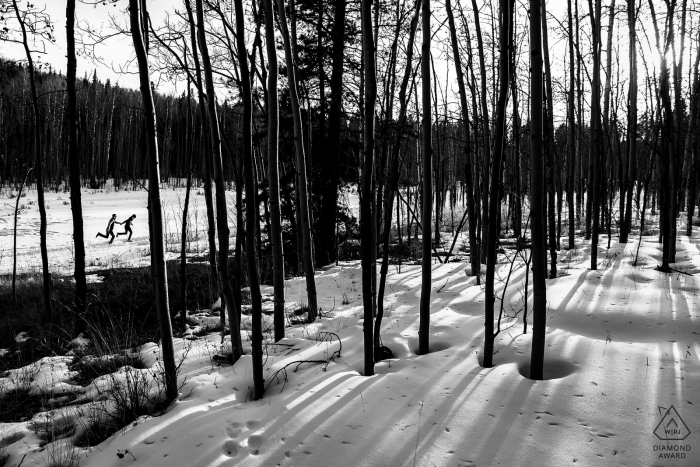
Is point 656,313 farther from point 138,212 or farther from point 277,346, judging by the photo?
point 138,212

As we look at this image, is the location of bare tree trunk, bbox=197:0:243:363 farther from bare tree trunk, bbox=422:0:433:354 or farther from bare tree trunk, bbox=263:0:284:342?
bare tree trunk, bbox=422:0:433:354

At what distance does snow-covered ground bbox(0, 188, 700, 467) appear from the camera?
6.44 feet

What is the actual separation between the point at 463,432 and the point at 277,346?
6.61 ft

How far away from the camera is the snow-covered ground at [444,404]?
1.96 m

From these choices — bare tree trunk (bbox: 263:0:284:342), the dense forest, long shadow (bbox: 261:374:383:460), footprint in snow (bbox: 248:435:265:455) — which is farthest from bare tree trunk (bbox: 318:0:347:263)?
footprint in snow (bbox: 248:435:265:455)

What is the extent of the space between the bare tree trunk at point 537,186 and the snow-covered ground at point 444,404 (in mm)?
252

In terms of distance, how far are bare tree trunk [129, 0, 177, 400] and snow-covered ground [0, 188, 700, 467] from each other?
0.28 meters

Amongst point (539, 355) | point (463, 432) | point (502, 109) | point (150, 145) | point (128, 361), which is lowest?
point (128, 361)

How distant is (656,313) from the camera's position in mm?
3697

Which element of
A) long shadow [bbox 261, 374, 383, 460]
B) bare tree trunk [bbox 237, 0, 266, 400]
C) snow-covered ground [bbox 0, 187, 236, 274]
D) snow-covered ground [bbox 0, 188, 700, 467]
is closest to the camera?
snow-covered ground [bbox 0, 188, 700, 467]

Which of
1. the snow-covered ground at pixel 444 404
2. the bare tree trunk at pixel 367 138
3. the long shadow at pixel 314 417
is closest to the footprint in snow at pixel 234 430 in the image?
the snow-covered ground at pixel 444 404

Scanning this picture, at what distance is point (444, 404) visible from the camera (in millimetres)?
2355

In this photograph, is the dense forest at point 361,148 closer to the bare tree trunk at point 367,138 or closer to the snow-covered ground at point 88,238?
the bare tree trunk at point 367,138

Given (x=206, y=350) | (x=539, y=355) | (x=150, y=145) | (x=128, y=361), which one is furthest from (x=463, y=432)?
(x=128, y=361)
